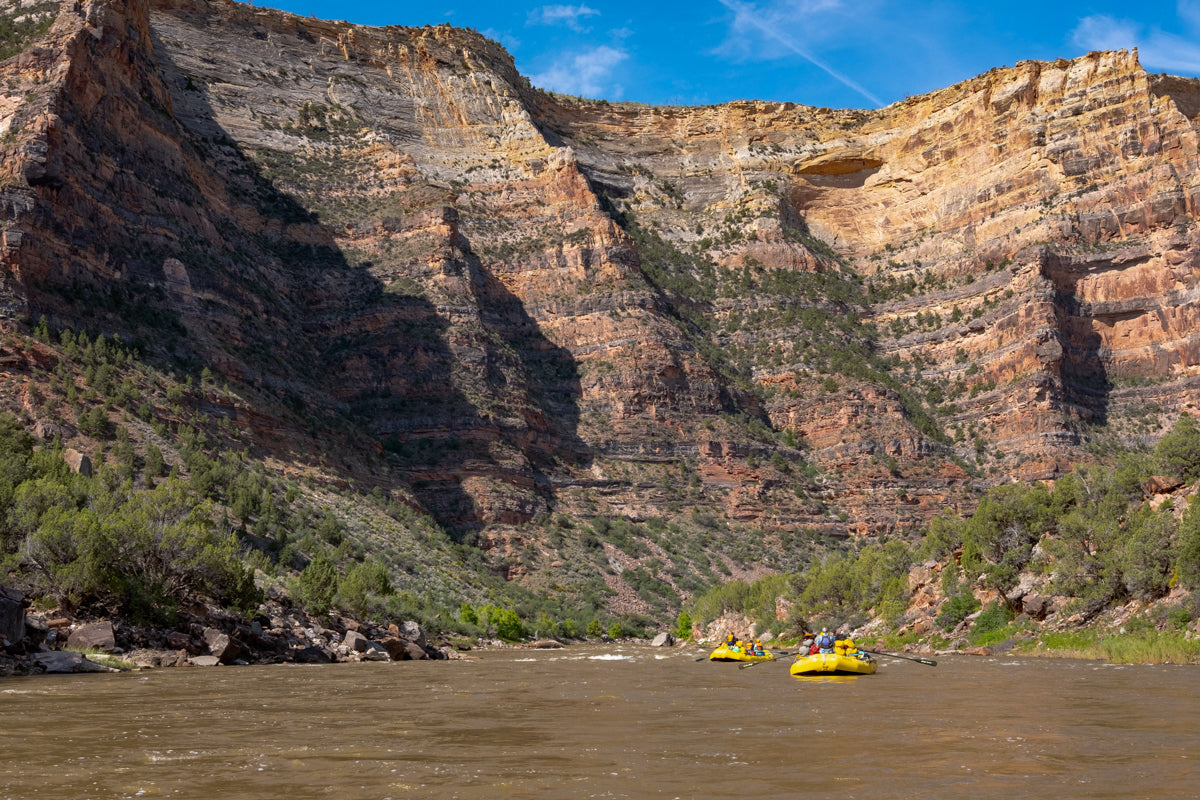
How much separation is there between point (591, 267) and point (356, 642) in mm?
72909

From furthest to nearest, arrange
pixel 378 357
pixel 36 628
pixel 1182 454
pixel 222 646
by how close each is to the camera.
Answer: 1. pixel 378 357
2. pixel 1182 454
3. pixel 222 646
4. pixel 36 628

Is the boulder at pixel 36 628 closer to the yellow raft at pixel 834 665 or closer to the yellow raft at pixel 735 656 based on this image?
the yellow raft at pixel 834 665

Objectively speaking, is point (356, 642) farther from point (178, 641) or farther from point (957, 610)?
point (957, 610)

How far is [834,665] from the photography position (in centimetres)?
3031

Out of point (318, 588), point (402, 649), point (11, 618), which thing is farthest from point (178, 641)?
point (318, 588)

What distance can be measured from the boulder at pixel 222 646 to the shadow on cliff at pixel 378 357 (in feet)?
144

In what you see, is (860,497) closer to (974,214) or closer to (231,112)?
(974,214)

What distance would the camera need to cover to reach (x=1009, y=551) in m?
41.1

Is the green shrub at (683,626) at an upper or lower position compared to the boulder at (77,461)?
lower

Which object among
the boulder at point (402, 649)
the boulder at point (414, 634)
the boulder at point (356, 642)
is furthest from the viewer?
the boulder at point (414, 634)

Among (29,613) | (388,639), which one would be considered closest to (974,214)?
(388,639)

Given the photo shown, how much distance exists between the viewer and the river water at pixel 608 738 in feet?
37.4

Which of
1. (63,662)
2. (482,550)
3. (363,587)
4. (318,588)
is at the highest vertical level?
(63,662)

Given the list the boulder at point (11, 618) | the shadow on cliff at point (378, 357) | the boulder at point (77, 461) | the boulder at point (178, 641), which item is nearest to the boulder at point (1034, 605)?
the boulder at point (178, 641)
